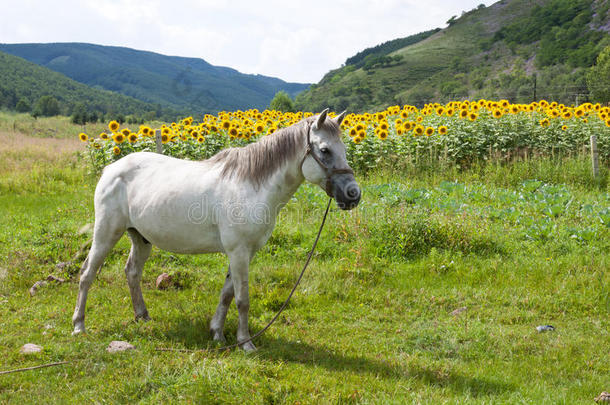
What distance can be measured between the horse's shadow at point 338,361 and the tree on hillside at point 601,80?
4545 cm

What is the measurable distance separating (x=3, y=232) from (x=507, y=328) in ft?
26.9

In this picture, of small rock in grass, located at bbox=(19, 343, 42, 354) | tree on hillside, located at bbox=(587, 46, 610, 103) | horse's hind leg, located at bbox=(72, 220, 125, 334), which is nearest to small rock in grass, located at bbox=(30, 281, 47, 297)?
horse's hind leg, located at bbox=(72, 220, 125, 334)

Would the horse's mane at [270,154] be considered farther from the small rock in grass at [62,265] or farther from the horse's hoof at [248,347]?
the small rock in grass at [62,265]

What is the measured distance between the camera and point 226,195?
12.8 feet

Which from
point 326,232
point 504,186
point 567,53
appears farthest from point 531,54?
point 326,232

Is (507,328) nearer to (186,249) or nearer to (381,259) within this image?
(381,259)

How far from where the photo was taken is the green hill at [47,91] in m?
71.2

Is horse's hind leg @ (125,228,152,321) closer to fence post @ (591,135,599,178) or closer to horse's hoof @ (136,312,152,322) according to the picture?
horse's hoof @ (136,312,152,322)

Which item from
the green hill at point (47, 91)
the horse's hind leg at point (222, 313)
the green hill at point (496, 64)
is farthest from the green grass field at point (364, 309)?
the green hill at point (47, 91)

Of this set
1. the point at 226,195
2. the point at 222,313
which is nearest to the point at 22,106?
the point at 222,313

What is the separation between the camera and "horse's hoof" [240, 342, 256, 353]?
3.97m

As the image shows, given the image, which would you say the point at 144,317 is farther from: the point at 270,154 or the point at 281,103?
the point at 281,103

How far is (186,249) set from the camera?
165 inches

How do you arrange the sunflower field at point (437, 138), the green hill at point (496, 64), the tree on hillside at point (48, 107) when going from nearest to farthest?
the sunflower field at point (437, 138)
the green hill at point (496, 64)
the tree on hillside at point (48, 107)
